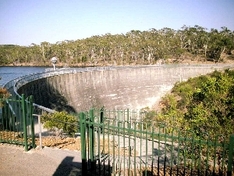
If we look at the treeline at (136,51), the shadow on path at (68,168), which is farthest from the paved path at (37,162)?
the treeline at (136,51)

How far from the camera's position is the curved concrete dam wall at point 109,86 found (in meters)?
24.0

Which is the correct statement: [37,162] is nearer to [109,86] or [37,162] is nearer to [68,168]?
[68,168]

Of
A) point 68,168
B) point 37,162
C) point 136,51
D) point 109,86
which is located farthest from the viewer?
point 136,51

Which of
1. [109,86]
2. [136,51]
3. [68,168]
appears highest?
[136,51]

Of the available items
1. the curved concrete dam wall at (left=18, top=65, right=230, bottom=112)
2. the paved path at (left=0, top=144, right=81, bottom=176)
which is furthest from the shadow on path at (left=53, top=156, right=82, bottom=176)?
the curved concrete dam wall at (left=18, top=65, right=230, bottom=112)

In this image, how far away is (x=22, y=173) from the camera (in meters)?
5.75

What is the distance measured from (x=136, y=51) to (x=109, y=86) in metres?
38.9

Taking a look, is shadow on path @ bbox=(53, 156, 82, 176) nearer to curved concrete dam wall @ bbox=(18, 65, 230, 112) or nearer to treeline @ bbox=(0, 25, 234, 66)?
curved concrete dam wall @ bbox=(18, 65, 230, 112)

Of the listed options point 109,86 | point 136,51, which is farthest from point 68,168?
point 136,51

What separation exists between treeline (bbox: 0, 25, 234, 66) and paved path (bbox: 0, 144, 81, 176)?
62.3 m

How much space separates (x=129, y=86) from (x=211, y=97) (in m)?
25.0

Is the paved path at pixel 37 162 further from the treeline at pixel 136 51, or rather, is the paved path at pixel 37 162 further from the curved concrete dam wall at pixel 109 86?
the treeline at pixel 136 51

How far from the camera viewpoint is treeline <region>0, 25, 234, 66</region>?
68250mm

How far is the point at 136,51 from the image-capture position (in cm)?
7100
